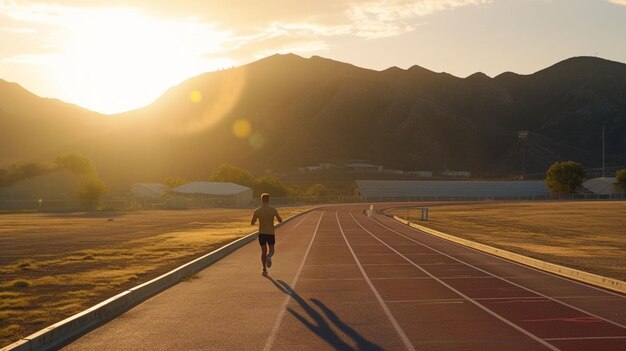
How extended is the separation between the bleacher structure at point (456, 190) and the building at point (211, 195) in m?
34.8

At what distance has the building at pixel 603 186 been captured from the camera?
464 feet

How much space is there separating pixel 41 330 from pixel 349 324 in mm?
4744

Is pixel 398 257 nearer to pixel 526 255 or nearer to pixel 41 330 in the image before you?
pixel 526 255

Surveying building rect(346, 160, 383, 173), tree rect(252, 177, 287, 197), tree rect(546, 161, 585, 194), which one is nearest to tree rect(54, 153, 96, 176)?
tree rect(252, 177, 287, 197)

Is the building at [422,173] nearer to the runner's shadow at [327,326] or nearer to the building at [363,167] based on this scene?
the building at [363,167]

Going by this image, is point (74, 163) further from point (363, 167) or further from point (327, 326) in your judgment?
point (327, 326)

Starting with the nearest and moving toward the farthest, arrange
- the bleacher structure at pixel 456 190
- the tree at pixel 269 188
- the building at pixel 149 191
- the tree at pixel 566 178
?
the tree at pixel 269 188
the building at pixel 149 191
the tree at pixel 566 178
the bleacher structure at pixel 456 190

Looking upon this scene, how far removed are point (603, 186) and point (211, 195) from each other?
86.1 m

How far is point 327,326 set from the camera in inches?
430

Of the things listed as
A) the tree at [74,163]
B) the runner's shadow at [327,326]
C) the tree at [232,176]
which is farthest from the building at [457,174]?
the runner's shadow at [327,326]

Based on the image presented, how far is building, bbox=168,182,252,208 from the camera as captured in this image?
106062 millimetres

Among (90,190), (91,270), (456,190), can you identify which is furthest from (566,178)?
(91,270)

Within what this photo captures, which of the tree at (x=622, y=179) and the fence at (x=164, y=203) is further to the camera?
the tree at (x=622, y=179)

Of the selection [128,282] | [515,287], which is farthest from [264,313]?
[515,287]
